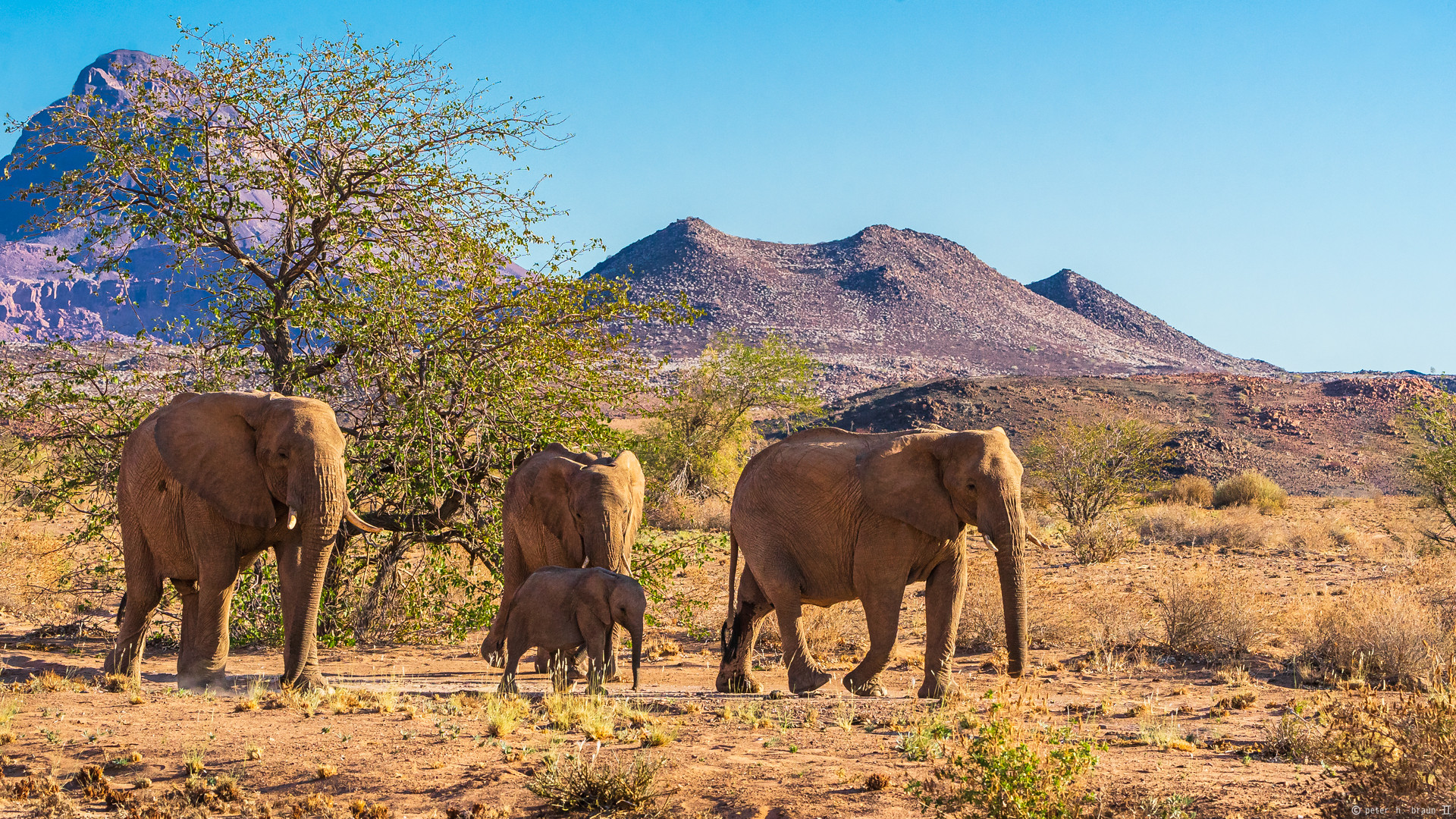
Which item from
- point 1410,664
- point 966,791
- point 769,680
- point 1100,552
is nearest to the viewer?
point 966,791

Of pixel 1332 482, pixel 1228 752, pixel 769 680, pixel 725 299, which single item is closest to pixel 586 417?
pixel 769 680

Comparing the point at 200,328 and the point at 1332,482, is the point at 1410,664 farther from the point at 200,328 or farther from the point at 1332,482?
the point at 1332,482

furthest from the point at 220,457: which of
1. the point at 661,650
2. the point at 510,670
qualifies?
the point at 661,650

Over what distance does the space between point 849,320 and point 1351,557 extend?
10858 cm

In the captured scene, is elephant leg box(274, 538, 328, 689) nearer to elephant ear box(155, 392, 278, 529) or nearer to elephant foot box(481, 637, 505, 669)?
elephant ear box(155, 392, 278, 529)

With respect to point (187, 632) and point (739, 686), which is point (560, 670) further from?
point (187, 632)

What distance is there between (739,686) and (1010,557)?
3.11 meters

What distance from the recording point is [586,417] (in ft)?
42.9

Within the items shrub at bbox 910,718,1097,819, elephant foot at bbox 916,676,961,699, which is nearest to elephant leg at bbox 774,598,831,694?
elephant foot at bbox 916,676,961,699

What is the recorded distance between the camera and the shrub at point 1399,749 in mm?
5516

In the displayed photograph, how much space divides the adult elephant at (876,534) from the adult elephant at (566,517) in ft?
4.09

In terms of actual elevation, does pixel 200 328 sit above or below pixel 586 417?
above

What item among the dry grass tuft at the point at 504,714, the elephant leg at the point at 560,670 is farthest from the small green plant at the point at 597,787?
the elephant leg at the point at 560,670

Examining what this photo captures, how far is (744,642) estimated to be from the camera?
34.7ft
